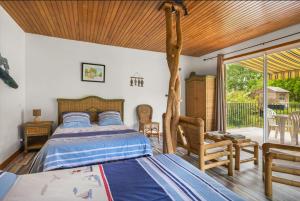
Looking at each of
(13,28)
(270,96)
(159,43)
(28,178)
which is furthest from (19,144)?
(270,96)

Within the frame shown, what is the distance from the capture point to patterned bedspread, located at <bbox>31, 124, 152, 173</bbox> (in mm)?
2066

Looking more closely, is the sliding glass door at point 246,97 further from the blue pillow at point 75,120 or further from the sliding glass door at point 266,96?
the blue pillow at point 75,120

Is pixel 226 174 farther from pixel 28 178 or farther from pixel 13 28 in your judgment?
pixel 13 28

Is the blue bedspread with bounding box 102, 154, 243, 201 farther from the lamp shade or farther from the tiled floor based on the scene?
the lamp shade

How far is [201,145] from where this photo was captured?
2209 millimetres

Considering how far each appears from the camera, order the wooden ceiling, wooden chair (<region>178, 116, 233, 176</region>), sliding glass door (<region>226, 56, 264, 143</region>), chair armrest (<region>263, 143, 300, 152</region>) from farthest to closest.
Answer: sliding glass door (<region>226, 56, 264, 143</region>), the wooden ceiling, wooden chair (<region>178, 116, 233, 176</region>), chair armrest (<region>263, 143, 300, 152</region>)

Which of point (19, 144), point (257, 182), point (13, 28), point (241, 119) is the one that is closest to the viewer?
point (257, 182)

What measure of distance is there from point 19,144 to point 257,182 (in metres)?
4.27

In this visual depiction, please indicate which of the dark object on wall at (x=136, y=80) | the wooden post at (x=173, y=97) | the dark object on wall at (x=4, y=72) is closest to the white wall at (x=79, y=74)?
the dark object on wall at (x=136, y=80)

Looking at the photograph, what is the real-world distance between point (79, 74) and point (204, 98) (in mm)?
3352

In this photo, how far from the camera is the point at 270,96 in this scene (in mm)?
3541

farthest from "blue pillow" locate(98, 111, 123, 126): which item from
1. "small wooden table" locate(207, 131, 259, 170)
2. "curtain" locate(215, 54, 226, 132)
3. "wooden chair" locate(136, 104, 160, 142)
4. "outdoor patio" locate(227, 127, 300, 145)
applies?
"outdoor patio" locate(227, 127, 300, 145)

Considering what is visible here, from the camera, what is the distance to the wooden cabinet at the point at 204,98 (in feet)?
15.0

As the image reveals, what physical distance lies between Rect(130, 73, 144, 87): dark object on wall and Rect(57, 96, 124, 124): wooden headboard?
60 cm
